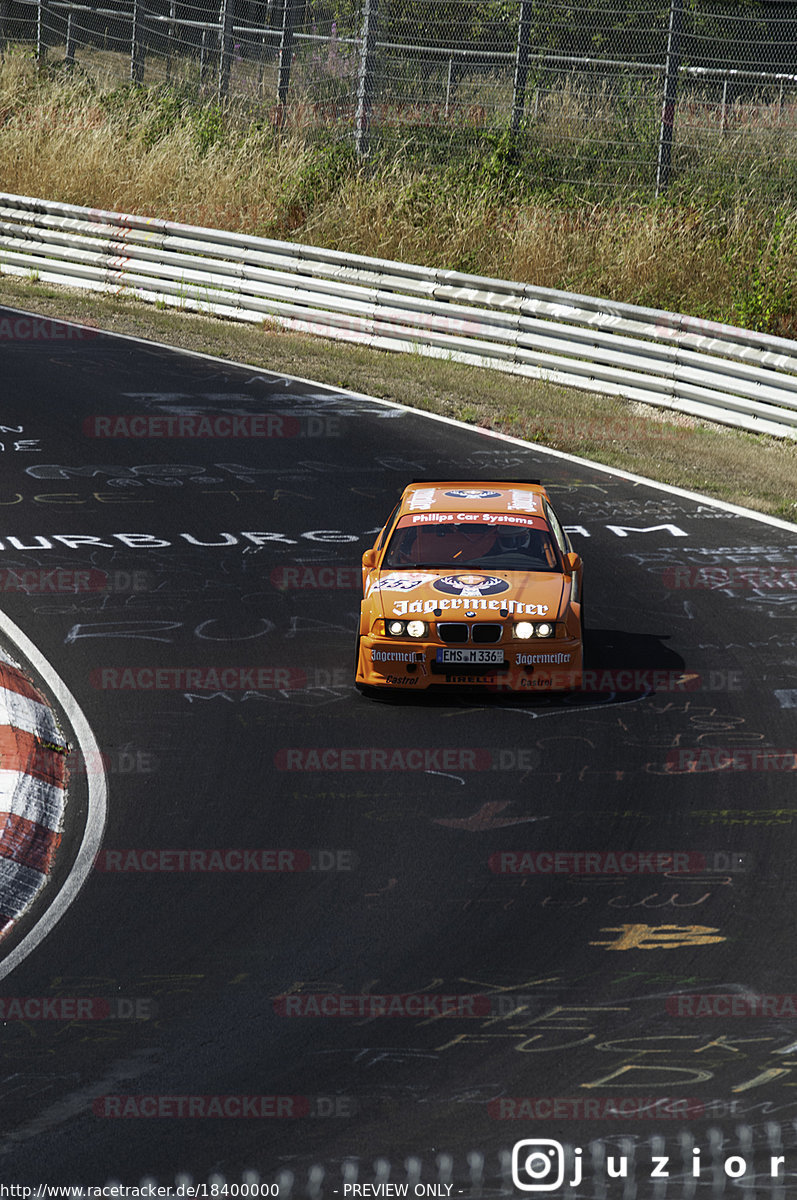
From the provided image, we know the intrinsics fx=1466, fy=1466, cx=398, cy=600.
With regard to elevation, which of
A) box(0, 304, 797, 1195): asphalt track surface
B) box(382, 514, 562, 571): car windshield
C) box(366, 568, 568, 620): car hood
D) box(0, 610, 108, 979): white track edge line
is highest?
box(382, 514, 562, 571): car windshield

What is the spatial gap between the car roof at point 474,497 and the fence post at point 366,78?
14460mm

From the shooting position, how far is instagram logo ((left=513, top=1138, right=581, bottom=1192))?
5730mm

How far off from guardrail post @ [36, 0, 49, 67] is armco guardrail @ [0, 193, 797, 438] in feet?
29.9

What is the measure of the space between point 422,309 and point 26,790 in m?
14.1

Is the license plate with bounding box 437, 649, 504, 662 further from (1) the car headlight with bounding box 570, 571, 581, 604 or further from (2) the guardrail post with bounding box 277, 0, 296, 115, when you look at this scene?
(2) the guardrail post with bounding box 277, 0, 296, 115

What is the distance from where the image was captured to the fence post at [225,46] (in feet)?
93.0

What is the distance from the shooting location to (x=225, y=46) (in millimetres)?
29578

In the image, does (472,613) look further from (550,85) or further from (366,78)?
(366,78)

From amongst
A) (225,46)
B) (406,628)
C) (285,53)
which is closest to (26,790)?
(406,628)

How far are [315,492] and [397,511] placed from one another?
3.78 m

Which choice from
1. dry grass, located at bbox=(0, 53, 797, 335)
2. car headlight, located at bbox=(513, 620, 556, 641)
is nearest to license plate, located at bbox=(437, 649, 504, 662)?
car headlight, located at bbox=(513, 620, 556, 641)

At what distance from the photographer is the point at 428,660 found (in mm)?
10922

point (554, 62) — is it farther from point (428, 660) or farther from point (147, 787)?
point (147, 787)

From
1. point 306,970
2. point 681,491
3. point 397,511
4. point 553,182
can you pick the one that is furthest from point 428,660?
point 553,182
